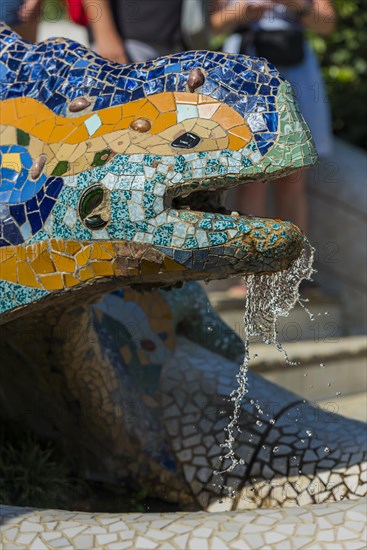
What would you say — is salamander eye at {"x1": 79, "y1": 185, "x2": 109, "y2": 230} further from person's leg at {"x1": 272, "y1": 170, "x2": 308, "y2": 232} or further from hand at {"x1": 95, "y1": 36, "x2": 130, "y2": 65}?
person's leg at {"x1": 272, "y1": 170, "x2": 308, "y2": 232}

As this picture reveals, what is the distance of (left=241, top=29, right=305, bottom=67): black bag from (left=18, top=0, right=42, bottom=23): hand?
1.40m

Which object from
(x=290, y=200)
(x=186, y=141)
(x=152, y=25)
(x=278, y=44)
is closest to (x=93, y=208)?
(x=186, y=141)

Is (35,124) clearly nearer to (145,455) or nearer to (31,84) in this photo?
(31,84)

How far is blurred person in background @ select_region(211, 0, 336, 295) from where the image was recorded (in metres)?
4.90

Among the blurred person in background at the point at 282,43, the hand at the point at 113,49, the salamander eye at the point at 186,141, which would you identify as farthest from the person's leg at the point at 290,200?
the salamander eye at the point at 186,141

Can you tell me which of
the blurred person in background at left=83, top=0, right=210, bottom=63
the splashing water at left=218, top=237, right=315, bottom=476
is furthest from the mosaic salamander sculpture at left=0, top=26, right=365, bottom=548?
the blurred person in background at left=83, top=0, right=210, bottom=63

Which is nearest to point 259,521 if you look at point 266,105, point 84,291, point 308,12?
point 84,291

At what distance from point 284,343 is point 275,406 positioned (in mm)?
1239

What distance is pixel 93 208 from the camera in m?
2.42

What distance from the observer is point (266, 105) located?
2.38 meters

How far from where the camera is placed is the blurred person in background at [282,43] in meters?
4.90

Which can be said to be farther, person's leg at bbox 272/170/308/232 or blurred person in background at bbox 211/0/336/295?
person's leg at bbox 272/170/308/232

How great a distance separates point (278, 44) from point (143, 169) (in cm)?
275

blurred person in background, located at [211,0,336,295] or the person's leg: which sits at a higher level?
blurred person in background, located at [211,0,336,295]
